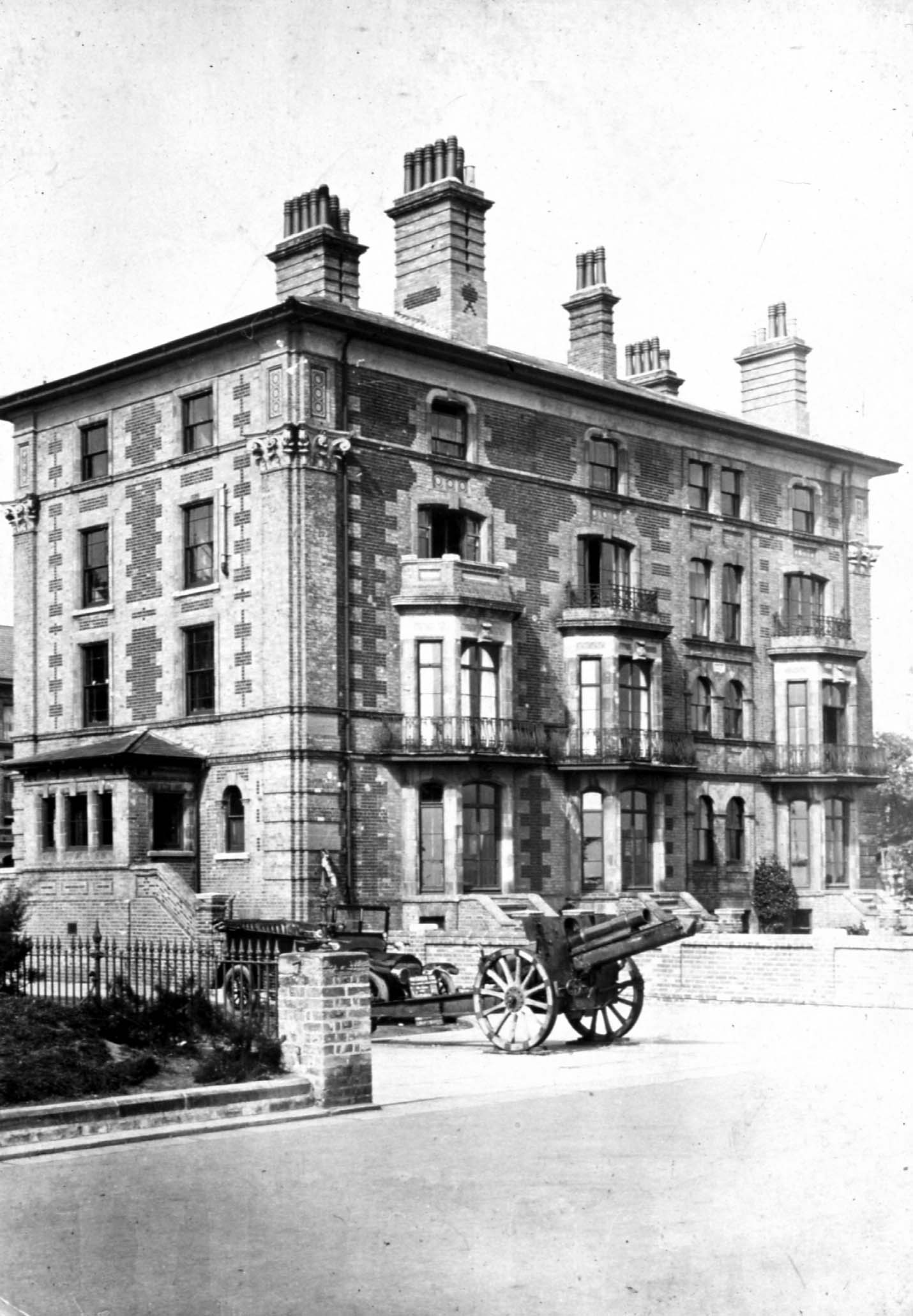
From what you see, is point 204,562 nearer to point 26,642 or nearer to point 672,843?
point 26,642

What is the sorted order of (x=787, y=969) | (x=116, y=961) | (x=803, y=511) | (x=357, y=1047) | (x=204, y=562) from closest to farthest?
(x=357, y=1047) < (x=787, y=969) < (x=116, y=961) < (x=204, y=562) < (x=803, y=511)

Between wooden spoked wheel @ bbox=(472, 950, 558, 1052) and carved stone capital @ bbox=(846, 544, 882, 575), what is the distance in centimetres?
3000

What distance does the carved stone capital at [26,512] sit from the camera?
138ft

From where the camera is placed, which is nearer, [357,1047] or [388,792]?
[357,1047]

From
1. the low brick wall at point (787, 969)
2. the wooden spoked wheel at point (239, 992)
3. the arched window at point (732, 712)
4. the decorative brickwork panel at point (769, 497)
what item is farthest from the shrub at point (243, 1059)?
the decorative brickwork panel at point (769, 497)

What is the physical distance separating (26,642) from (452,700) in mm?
11897

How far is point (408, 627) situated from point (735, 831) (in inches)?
489

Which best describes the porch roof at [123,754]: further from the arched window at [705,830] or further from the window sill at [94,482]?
the arched window at [705,830]

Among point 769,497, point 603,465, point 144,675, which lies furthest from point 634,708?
point 144,675

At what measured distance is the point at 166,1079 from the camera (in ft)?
52.1

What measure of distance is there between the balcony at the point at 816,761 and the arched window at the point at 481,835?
10.0 metres

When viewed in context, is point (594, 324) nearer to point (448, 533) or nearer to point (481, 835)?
point (448, 533)

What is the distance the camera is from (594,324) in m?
46.2

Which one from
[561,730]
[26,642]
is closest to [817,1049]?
[561,730]
